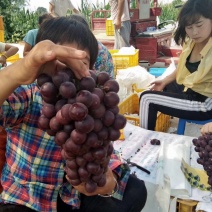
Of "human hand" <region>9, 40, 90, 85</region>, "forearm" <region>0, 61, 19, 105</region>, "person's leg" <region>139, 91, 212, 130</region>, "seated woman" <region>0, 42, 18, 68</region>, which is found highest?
"human hand" <region>9, 40, 90, 85</region>

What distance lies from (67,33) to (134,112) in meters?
2.28

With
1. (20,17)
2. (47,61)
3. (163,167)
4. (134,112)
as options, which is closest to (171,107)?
(134,112)

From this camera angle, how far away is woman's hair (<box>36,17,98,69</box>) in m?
1.09

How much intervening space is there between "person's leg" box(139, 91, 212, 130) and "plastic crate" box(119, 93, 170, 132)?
0.40ft

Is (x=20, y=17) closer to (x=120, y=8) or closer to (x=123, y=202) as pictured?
(x=120, y=8)

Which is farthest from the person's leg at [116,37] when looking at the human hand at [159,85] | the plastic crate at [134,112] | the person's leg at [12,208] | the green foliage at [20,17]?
the green foliage at [20,17]

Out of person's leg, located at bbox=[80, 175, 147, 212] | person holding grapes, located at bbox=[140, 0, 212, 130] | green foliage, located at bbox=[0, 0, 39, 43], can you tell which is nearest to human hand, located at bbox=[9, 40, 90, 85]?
person's leg, located at bbox=[80, 175, 147, 212]

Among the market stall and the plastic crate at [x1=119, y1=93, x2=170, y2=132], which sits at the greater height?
the market stall

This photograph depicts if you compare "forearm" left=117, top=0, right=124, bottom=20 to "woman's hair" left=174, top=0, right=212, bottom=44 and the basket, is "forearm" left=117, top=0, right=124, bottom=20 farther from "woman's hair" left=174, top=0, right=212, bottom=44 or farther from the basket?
"woman's hair" left=174, top=0, right=212, bottom=44

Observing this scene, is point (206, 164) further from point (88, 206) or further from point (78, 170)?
point (78, 170)

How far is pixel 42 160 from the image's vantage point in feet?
3.71

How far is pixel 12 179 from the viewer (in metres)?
1.16

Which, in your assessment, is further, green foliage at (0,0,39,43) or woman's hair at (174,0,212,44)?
green foliage at (0,0,39,43)

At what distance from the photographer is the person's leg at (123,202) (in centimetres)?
129
